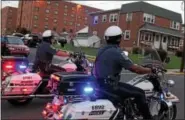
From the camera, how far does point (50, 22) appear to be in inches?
2923

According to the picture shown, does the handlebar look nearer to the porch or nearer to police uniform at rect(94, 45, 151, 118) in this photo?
police uniform at rect(94, 45, 151, 118)

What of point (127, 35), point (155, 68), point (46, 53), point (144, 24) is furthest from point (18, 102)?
point (127, 35)

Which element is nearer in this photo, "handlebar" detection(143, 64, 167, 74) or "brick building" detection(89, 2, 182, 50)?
"handlebar" detection(143, 64, 167, 74)

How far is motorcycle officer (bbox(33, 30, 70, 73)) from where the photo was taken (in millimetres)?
9680

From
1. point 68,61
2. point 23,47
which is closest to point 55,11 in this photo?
point 23,47

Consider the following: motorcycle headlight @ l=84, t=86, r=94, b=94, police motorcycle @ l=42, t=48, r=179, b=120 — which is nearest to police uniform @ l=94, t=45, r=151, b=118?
police motorcycle @ l=42, t=48, r=179, b=120

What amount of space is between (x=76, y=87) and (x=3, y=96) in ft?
9.50

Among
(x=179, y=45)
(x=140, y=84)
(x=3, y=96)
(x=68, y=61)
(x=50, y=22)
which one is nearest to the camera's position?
(x=140, y=84)

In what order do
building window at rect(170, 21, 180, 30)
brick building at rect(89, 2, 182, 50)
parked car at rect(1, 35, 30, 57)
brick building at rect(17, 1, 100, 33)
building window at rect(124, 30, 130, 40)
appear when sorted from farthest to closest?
building window at rect(170, 21, 180, 30)
brick building at rect(17, 1, 100, 33)
building window at rect(124, 30, 130, 40)
brick building at rect(89, 2, 182, 50)
parked car at rect(1, 35, 30, 57)

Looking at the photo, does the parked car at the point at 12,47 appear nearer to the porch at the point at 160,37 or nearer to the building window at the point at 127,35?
the porch at the point at 160,37

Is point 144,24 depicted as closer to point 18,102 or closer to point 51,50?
point 51,50

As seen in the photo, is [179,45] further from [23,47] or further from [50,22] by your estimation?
[23,47]

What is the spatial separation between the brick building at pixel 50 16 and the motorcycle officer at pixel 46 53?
159 feet

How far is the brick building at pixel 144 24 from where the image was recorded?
184 ft
